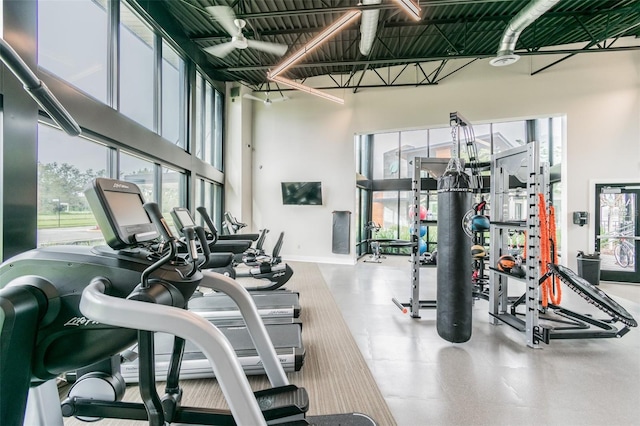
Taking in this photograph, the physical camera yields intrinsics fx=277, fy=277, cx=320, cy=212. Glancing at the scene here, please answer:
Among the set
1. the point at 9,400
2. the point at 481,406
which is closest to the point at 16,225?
the point at 9,400

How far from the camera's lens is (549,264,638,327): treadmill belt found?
3107mm

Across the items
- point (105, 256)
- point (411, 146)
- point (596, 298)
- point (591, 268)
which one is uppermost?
point (411, 146)

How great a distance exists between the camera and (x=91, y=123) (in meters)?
3.23

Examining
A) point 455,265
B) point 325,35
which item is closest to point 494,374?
point 455,265

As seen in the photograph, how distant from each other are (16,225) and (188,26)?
18.0 feet

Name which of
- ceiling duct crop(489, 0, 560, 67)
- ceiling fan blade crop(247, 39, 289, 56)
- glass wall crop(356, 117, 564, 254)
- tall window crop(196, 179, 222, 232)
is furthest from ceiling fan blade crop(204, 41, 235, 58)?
glass wall crop(356, 117, 564, 254)

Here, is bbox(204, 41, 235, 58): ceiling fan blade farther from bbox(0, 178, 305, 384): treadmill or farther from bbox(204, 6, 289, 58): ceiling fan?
bbox(0, 178, 305, 384): treadmill

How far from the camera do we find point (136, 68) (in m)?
4.35

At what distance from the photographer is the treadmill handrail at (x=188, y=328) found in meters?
0.90

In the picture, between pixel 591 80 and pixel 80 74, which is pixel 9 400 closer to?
pixel 80 74

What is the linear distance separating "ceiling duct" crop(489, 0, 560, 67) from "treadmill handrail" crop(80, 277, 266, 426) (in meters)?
6.32

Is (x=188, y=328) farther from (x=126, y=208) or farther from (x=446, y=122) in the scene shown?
(x=446, y=122)

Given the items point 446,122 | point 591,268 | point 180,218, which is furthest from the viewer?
point 446,122

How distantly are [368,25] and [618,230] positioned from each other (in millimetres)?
7138
